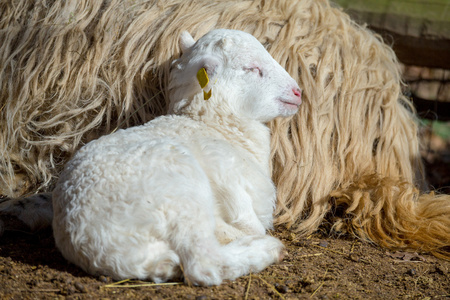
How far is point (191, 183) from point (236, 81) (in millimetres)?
727

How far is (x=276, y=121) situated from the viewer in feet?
10.3

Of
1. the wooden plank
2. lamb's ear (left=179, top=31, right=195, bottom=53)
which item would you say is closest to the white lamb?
lamb's ear (left=179, top=31, right=195, bottom=53)

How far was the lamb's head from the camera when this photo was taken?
2.66 m

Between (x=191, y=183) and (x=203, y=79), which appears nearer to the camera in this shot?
(x=191, y=183)

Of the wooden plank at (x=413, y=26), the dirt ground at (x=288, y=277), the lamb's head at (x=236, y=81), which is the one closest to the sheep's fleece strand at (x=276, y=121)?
the dirt ground at (x=288, y=277)

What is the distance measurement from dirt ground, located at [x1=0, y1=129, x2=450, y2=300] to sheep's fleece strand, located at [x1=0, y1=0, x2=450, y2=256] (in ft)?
0.59

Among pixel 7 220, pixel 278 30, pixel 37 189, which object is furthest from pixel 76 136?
pixel 278 30

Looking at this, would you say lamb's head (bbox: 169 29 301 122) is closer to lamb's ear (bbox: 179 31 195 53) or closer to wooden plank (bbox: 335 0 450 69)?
lamb's ear (bbox: 179 31 195 53)

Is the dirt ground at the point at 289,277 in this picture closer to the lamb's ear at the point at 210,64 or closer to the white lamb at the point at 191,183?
the white lamb at the point at 191,183

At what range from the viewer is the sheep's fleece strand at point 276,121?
3.11 metres

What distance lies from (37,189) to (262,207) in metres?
1.61

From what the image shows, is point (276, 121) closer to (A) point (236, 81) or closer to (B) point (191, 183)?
(A) point (236, 81)

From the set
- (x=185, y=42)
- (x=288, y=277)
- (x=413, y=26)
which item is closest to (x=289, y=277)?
(x=288, y=277)

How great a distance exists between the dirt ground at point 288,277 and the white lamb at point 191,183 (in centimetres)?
6
